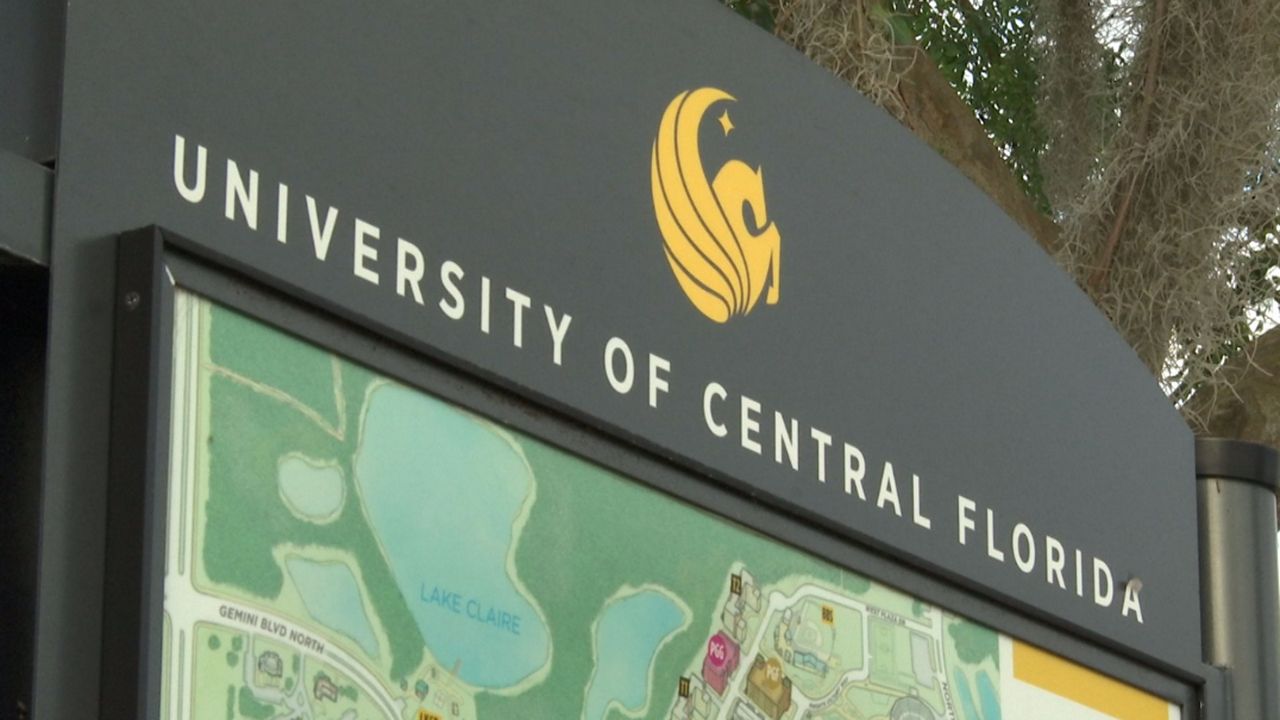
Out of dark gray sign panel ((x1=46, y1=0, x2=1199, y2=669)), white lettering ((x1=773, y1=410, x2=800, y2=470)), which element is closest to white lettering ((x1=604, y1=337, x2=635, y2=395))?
dark gray sign panel ((x1=46, y1=0, x2=1199, y2=669))

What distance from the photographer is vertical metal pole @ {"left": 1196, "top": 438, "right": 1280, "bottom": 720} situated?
141 inches

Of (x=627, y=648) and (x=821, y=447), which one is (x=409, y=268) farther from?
(x=821, y=447)

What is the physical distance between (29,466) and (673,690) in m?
0.82

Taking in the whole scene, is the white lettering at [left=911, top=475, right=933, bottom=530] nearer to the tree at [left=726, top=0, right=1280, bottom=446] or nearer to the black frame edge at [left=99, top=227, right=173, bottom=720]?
the black frame edge at [left=99, top=227, right=173, bottom=720]

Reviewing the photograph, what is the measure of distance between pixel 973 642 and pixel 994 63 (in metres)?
6.20

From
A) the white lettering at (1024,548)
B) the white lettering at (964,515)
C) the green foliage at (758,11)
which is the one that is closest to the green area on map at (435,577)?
the white lettering at (964,515)

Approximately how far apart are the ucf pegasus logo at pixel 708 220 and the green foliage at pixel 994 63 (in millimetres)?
5883

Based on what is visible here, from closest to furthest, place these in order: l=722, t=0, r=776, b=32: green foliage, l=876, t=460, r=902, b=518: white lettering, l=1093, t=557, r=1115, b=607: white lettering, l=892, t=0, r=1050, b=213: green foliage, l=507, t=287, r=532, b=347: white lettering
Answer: l=507, t=287, r=532, b=347: white lettering
l=876, t=460, r=902, b=518: white lettering
l=1093, t=557, r=1115, b=607: white lettering
l=722, t=0, r=776, b=32: green foliage
l=892, t=0, r=1050, b=213: green foliage

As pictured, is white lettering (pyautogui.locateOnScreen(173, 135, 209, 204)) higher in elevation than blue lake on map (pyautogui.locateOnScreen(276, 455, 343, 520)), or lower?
higher

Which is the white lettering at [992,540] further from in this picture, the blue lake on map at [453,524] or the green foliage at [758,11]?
the green foliage at [758,11]

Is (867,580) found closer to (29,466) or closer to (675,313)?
(675,313)

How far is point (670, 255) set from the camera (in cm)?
254

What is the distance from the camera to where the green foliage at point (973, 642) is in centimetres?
288

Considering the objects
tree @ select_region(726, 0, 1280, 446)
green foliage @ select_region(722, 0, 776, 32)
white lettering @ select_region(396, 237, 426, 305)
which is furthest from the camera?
tree @ select_region(726, 0, 1280, 446)
